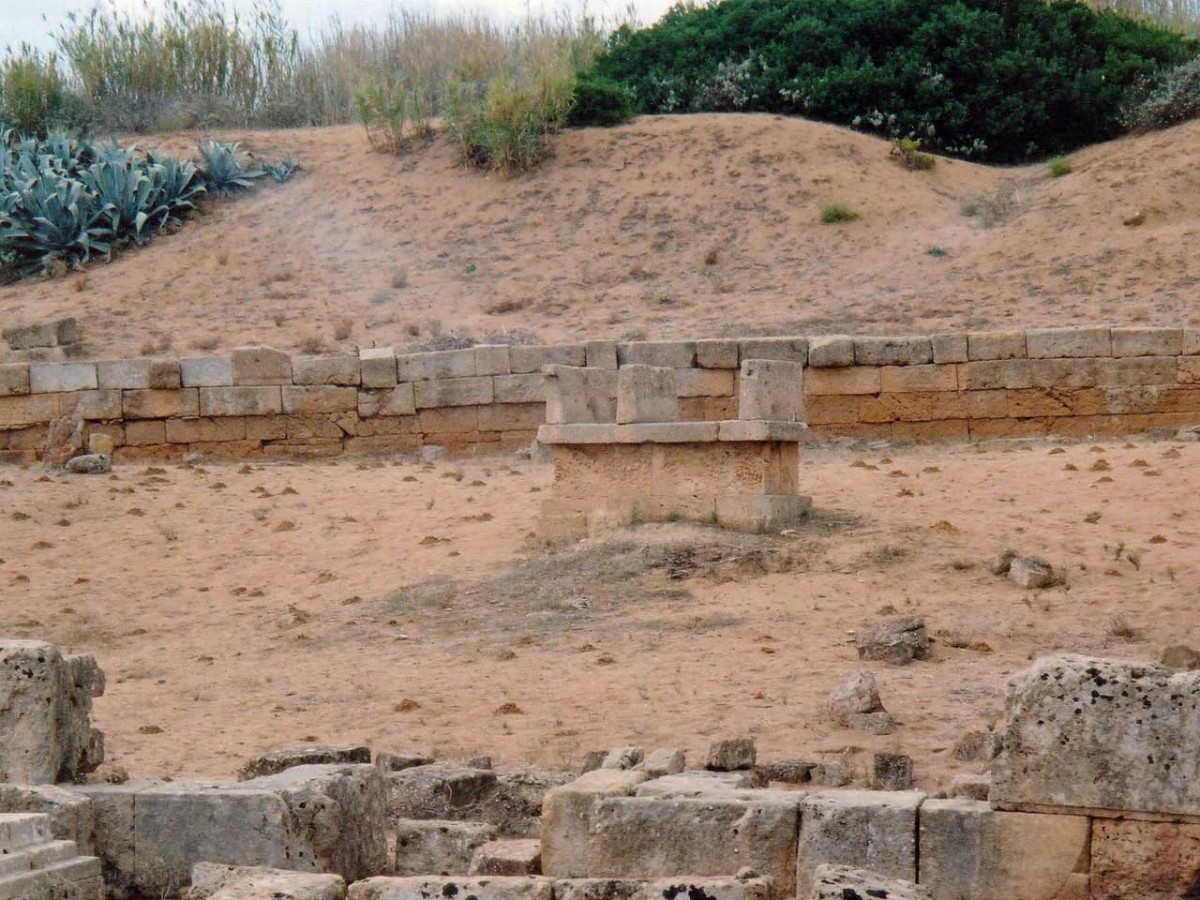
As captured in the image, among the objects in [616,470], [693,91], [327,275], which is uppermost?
[693,91]

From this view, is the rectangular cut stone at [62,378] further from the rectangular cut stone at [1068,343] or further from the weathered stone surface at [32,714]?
the weathered stone surface at [32,714]

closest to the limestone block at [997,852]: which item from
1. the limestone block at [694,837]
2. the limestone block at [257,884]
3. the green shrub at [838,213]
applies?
the limestone block at [694,837]

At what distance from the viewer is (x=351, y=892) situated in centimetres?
556

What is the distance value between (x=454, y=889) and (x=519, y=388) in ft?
39.1

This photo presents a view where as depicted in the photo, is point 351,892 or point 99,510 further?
point 99,510

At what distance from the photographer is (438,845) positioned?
21.1ft

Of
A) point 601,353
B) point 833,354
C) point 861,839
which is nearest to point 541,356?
point 601,353

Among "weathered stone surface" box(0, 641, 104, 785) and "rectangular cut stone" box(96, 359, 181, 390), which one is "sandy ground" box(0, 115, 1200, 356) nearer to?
"rectangular cut stone" box(96, 359, 181, 390)

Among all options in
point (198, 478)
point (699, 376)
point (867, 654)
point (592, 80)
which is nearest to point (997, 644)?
point (867, 654)

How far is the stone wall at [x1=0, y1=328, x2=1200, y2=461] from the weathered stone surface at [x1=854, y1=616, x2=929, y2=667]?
23.7 ft

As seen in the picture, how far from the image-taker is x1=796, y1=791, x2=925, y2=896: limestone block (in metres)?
5.91

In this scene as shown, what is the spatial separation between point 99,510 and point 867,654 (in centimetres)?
766

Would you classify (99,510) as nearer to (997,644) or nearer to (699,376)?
(699,376)

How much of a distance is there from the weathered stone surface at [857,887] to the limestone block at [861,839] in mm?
672
